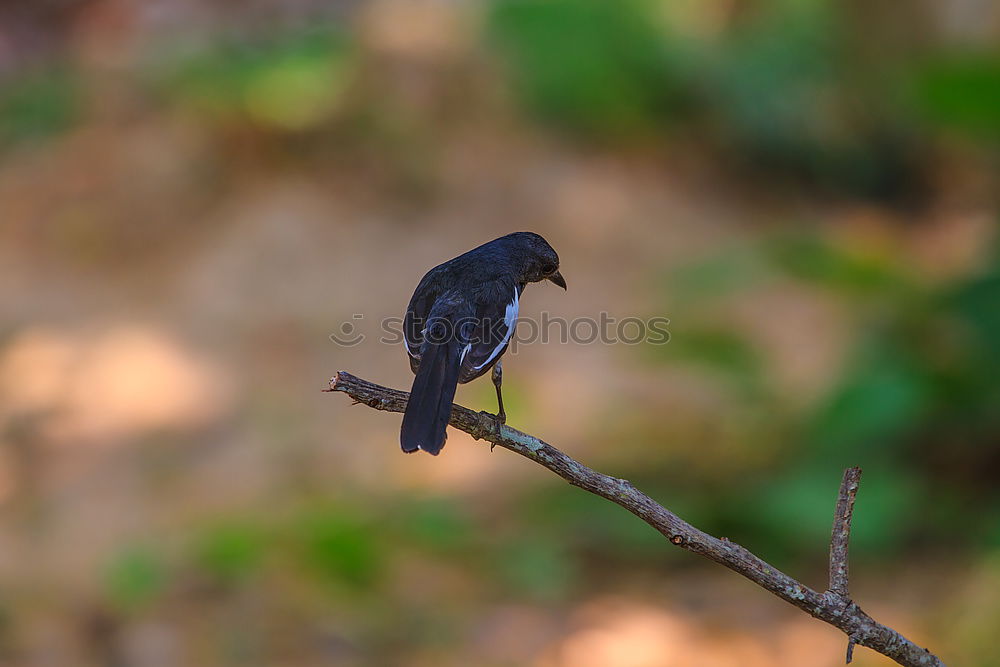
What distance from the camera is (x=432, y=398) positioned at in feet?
8.15

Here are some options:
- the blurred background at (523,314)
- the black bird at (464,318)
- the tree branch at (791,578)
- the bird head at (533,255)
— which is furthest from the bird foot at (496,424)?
the blurred background at (523,314)

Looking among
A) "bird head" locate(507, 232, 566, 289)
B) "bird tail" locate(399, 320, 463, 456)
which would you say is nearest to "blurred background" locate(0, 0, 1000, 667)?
"bird head" locate(507, 232, 566, 289)

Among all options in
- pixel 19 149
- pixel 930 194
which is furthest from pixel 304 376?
pixel 930 194

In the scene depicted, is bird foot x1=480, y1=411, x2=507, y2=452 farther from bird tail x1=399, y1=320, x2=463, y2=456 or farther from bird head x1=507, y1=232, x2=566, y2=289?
bird head x1=507, y1=232, x2=566, y2=289

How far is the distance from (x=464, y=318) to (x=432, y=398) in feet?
1.57

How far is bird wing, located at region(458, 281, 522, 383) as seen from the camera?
2.76 m

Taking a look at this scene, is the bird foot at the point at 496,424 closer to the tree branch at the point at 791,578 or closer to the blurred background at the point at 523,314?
the tree branch at the point at 791,578

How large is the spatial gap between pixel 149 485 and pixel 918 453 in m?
4.58

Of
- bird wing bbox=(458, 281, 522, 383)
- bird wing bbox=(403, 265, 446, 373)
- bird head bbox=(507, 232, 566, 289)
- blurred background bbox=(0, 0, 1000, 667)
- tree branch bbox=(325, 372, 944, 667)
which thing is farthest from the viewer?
blurred background bbox=(0, 0, 1000, 667)

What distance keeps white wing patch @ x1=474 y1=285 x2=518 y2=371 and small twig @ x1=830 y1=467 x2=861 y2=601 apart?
1030mm

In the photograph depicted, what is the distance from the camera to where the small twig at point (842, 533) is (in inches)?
81.0

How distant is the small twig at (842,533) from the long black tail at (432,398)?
0.83 m

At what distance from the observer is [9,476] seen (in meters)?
6.43

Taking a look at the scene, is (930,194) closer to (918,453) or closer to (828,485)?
(918,453)
